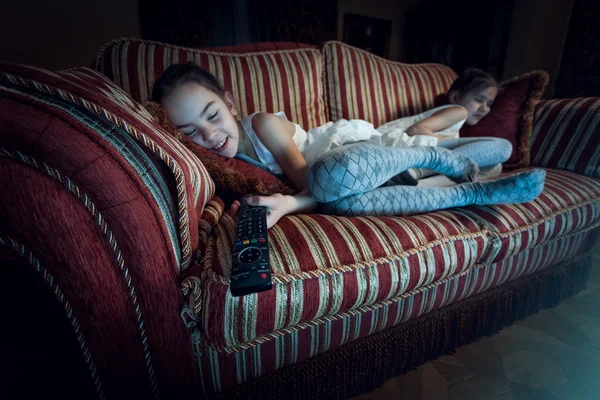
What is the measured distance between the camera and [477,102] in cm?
118

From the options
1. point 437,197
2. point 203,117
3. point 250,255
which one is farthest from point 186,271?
point 437,197

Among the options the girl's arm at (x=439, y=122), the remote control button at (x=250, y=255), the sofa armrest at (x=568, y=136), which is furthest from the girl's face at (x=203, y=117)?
the sofa armrest at (x=568, y=136)

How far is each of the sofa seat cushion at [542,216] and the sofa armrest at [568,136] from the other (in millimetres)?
141

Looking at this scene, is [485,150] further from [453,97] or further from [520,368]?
[520,368]

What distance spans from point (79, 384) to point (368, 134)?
97 cm

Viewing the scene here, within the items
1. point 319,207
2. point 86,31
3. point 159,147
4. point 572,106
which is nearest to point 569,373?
point 319,207

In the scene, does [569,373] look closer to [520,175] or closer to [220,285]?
[520,175]

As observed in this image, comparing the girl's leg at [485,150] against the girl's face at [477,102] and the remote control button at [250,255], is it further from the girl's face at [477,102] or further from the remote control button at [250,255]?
the remote control button at [250,255]

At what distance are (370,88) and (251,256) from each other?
41.1 inches

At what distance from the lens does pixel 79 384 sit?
546 millimetres

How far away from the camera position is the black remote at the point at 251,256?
1.35ft

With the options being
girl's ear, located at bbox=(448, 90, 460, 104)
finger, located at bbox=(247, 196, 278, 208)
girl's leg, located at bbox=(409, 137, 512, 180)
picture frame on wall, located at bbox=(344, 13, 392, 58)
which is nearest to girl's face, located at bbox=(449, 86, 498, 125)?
girl's ear, located at bbox=(448, 90, 460, 104)

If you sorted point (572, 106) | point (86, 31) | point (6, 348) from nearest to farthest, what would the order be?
point (6, 348), point (572, 106), point (86, 31)

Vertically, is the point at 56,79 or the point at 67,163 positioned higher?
the point at 56,79
